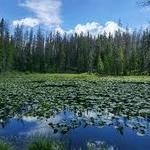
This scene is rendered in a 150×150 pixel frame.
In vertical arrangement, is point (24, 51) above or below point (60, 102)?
above

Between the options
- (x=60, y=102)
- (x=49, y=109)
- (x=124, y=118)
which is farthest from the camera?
(x=60, y=102)

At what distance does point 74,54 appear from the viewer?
114750 millimetres

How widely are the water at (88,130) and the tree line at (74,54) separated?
6685 centimetres

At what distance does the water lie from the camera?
1283 cm

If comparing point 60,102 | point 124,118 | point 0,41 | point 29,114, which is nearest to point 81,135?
point 124,118

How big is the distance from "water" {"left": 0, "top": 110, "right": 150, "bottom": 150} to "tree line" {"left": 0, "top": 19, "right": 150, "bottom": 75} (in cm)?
6685

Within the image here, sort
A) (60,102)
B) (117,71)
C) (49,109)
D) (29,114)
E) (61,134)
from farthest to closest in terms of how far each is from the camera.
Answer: (117,71) → (60,102) → (49,109) → (29,114) → (61,134)

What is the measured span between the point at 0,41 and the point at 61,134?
7228 cm

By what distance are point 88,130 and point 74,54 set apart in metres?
100.0

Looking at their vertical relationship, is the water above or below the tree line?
below

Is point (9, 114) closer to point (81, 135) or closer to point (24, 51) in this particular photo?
point (81, 135)

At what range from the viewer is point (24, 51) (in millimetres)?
110812

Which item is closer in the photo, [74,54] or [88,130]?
[88,130]

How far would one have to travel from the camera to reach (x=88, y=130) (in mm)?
15211
